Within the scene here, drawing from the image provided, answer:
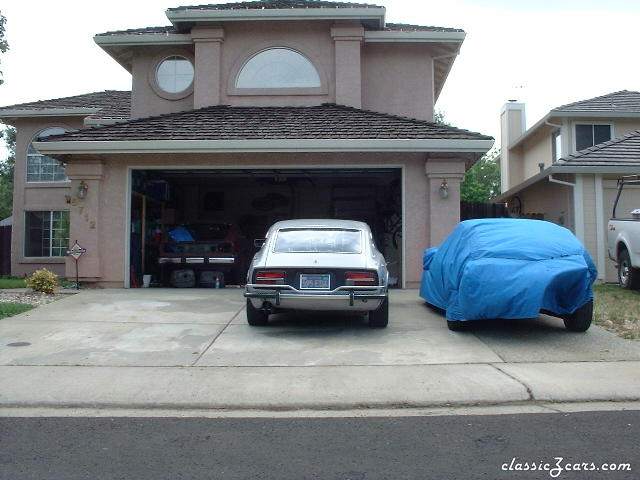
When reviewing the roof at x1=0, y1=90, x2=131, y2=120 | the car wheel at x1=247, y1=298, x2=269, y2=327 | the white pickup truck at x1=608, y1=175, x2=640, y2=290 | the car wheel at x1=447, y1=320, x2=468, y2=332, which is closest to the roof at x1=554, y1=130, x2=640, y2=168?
the white pickup truck at x1=608, y1=175, x2=640, y2=290

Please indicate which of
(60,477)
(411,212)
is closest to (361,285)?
(60,477)

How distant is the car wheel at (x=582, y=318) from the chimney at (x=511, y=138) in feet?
52.3

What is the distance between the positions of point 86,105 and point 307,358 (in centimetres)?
1572

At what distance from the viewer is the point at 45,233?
19.8m

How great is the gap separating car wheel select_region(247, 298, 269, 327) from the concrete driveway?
6.4 inches

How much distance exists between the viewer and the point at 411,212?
1262 centimetres

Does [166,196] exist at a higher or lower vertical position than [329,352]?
higher

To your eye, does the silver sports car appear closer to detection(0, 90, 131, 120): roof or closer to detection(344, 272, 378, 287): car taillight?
detection(344, 272, 378, 287): car taillight

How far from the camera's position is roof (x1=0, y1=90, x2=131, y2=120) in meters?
18.5

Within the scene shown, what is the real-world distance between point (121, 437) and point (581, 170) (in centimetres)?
1258

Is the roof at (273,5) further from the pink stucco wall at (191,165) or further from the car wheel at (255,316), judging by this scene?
the car wheel at (255,316)

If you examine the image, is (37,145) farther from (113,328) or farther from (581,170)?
(581,170)

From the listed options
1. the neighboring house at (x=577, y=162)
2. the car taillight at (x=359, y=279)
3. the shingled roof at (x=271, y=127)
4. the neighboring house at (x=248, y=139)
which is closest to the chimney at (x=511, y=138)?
the neighboring house at (x=577, y=162)

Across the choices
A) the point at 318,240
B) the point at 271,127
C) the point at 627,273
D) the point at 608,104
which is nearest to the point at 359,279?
the point at 318,240
